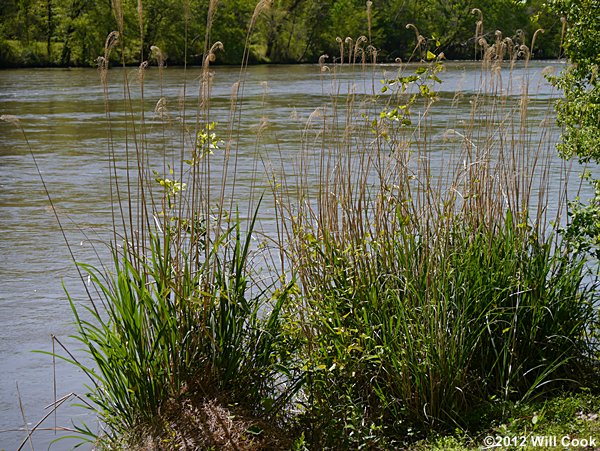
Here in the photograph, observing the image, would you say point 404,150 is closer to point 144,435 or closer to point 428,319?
point 428,319

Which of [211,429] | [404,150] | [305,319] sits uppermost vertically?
[404,150]

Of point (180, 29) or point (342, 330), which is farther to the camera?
point (180, 29)

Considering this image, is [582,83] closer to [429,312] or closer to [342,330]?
[429,312]

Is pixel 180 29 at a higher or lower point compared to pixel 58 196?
higher

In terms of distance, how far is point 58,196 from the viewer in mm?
12625

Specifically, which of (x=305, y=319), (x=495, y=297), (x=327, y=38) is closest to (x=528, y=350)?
(x=495, y=297)

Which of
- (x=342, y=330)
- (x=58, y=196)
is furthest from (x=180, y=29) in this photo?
(x=342, y=330)

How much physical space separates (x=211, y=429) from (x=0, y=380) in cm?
234

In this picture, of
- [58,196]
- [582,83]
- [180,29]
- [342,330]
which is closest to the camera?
[342,330]

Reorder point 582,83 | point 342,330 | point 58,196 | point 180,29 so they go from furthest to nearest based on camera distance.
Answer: point 180,29
point 58,196
point 582,83
point 342,330

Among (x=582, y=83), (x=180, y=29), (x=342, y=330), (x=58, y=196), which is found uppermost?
(x=180, y=29)

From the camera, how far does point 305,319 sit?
4859 mm

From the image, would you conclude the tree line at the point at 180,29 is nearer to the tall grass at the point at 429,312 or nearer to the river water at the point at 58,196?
the river water at the point at 58,196

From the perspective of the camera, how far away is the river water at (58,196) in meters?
5.73
